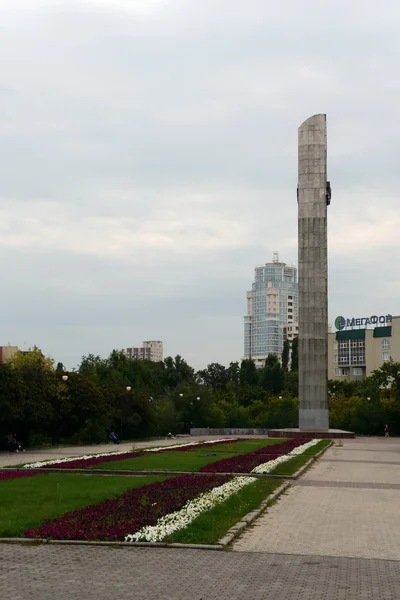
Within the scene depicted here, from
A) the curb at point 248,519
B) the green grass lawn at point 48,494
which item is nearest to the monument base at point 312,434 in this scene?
the green grass lawn at point 48,494

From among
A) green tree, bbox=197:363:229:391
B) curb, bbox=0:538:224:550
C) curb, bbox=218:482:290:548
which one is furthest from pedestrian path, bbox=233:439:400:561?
green tree, bbox=197:363:229:391

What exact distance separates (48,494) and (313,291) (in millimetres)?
46894

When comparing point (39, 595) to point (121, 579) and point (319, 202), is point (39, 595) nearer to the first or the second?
point (121, 579)

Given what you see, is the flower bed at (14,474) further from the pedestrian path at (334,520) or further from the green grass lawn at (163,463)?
the pedestrian path at (334,520)

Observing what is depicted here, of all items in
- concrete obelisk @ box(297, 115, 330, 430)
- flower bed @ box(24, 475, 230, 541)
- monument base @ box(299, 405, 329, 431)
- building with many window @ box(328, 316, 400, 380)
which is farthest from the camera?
building with many window @ box(328, 316, 400, 380)

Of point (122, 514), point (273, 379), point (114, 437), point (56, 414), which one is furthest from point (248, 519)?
point (273, 379)

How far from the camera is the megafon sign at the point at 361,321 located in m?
122

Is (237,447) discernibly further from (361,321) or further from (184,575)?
(361,321)

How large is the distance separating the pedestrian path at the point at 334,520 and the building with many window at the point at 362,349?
320 ft

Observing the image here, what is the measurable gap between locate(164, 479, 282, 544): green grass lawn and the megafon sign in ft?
348

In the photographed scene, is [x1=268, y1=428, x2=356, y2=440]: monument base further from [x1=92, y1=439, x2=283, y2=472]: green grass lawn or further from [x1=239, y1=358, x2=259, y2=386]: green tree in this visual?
[x1=239, y1=358, x2=259, y2=386]: green tree

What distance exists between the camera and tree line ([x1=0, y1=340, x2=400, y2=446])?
42219mm

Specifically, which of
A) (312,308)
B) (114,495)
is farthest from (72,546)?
(312,308)

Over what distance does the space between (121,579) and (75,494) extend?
769cm
